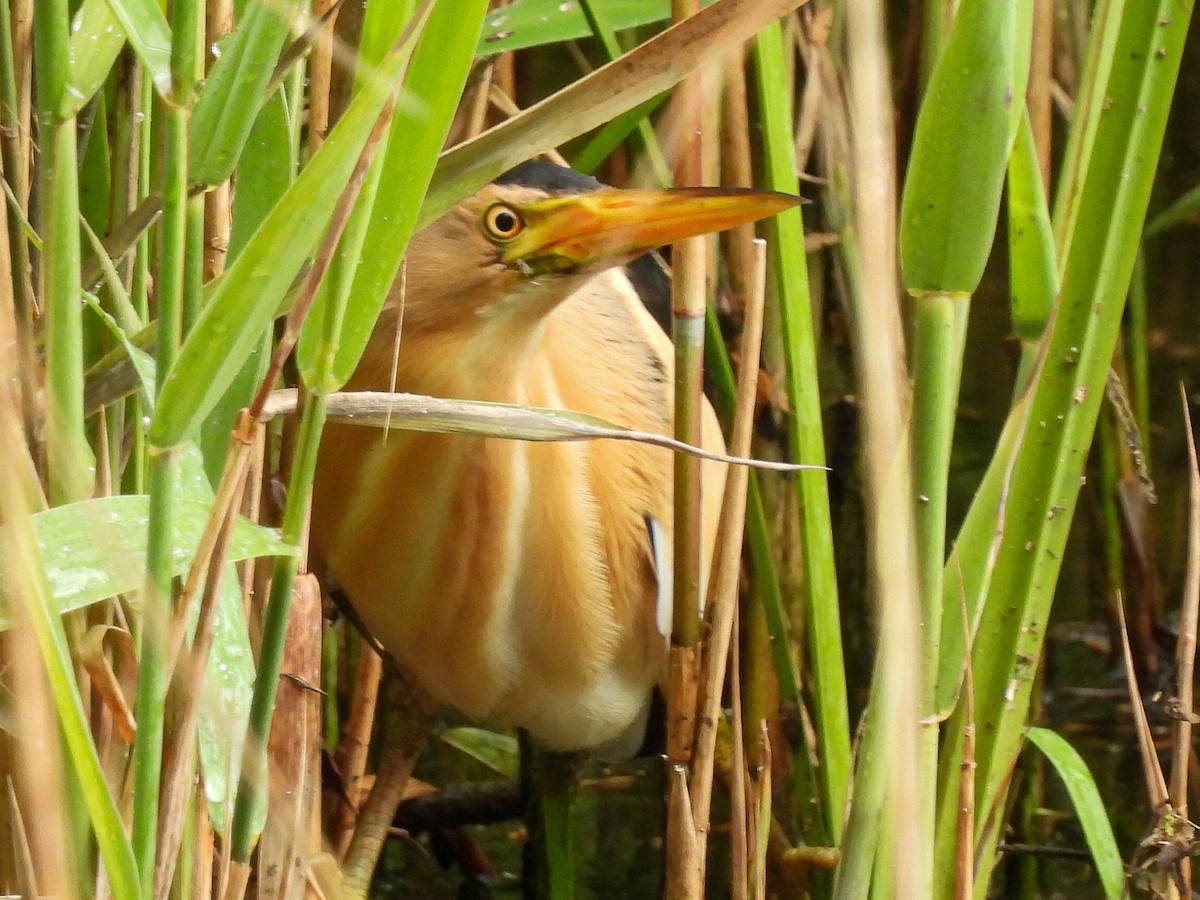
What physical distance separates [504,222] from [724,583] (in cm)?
27

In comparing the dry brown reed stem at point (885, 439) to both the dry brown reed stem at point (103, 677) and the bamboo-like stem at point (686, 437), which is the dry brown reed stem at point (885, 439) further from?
the dry brown reed stem at point (103, 677)

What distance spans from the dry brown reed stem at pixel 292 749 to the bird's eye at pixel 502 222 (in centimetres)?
33

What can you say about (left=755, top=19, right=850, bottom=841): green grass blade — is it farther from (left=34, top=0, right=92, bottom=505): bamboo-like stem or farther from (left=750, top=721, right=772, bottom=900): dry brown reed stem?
(left=34, top=0, right=92, bottom=505): bamboo-like stem

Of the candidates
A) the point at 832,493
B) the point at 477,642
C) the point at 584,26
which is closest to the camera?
the point at 584,26

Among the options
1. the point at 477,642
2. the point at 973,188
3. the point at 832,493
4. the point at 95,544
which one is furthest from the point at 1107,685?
the point at 95,544

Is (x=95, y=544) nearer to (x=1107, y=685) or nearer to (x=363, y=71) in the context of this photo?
(x=363, y=71)

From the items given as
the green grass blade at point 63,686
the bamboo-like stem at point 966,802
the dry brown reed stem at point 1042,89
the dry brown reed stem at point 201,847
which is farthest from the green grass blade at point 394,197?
the dry brown reed stem at point 1042,89

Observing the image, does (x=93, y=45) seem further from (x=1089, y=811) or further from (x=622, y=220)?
(x=1089, y=811)

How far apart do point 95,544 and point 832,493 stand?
1134mm

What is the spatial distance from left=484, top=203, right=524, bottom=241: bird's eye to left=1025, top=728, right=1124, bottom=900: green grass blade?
17.5 inches

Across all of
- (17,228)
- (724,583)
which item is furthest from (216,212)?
(724,583)

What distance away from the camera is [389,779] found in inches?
47.1

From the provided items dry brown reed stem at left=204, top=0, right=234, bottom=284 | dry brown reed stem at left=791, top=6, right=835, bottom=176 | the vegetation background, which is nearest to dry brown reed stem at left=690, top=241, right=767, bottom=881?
the vegetation background

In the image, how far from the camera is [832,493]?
1568 mm
